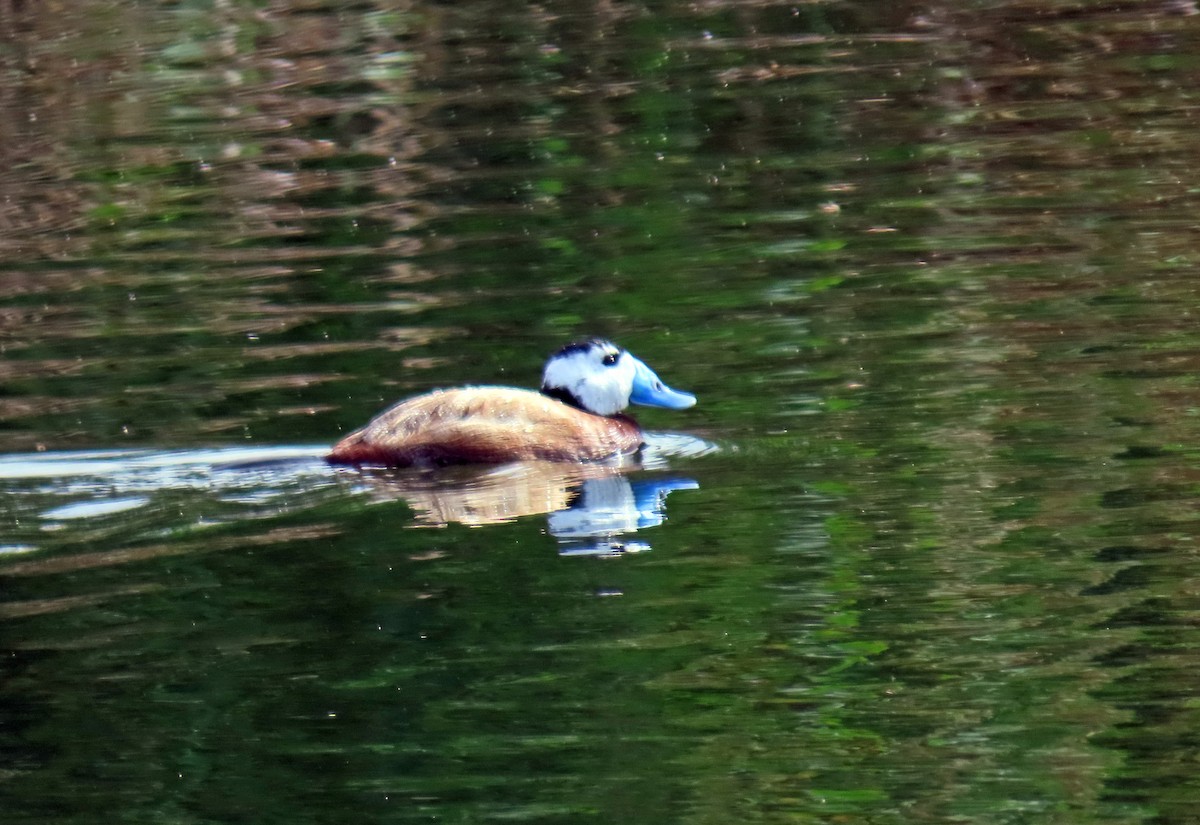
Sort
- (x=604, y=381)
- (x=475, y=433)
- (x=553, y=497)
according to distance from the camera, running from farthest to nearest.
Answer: (x=604, y=381) < (x=475, y=433) < (x=553, y=497)

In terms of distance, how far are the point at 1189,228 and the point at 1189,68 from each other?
19.4ft

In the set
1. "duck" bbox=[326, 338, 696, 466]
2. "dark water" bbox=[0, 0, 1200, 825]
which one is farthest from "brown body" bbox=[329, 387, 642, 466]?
"dark water" bbox=[0, 0, 1200, 825]

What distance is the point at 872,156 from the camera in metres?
15.8

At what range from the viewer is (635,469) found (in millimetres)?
9531

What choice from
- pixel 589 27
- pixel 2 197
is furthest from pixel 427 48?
pixel 2 197

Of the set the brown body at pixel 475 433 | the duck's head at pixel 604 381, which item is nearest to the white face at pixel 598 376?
the duck's head at pixel 604 381

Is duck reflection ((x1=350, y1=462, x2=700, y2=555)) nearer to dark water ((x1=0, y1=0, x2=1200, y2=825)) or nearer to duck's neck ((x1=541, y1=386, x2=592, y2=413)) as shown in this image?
dark water ((x1=0, y1=0, x2=1200, y2=825))

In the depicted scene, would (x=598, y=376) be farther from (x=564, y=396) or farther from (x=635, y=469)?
(x=635, y=469)

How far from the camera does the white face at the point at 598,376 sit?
1017 centimetres

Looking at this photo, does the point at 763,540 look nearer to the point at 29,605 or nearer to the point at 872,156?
the point at 29,605

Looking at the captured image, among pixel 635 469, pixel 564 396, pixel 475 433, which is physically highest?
pixel 475 433

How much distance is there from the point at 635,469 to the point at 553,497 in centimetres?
67

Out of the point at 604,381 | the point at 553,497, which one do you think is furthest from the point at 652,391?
the point at 553,497

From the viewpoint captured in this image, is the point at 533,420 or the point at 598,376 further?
the point at 598,376
